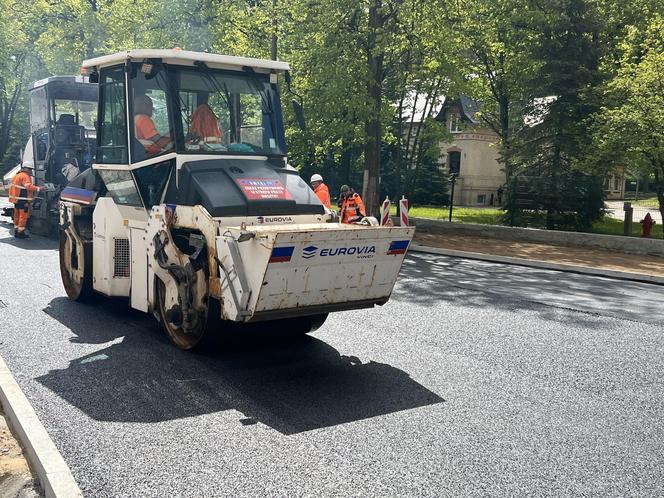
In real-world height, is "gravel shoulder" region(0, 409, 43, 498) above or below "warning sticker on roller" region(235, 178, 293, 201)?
below

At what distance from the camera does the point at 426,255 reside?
1736 centimetres

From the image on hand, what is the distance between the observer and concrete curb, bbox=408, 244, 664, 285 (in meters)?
13.9

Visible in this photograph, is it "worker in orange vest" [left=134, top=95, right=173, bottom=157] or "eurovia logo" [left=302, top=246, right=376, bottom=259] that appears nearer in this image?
"eurovia logo" [left=302, top=246, right=376, bottom=259]

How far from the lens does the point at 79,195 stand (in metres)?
9.43

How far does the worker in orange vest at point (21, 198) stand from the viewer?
17.2 m

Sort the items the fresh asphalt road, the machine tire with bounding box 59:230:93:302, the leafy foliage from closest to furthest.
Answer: the fresh asphalt road < the machine tire with bounding box 59:230:93:302 < the leafy foliage

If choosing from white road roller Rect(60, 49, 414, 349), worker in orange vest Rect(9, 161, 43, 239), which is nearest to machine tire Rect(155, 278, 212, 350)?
white road roller Rect(60, 49, 414, 349)

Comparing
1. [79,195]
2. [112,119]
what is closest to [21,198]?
[79,195]

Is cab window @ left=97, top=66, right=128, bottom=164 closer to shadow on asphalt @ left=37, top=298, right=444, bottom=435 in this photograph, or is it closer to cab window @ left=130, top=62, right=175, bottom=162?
cab window @ left=130, top=62, right=175, bottom=162

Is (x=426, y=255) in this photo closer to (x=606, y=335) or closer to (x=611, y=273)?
(x=611, y=273)

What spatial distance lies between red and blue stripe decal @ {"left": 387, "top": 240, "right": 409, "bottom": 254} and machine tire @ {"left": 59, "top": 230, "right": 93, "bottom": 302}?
418 centimetres

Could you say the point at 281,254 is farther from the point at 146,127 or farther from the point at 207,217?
the point at 146,127

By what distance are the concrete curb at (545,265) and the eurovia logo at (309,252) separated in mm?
9684

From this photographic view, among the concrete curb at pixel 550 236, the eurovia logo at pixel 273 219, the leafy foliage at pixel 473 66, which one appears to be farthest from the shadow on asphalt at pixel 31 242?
the concrete curb at pixel 550 236
